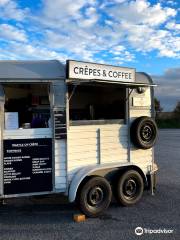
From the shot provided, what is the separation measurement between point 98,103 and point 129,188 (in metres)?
1.76

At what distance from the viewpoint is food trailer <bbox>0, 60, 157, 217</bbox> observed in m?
6.27

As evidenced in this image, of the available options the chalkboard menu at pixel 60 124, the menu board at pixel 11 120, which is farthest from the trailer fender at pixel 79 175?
the menu board at pixel 11 120

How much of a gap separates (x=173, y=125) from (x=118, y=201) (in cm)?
3477

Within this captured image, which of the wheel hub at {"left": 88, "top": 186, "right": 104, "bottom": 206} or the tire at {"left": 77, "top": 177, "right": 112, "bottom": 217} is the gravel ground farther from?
the wheel hub at {"left": 88, "top": 186, "right": 104, "bottom": 206}

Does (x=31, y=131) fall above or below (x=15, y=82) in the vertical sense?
below

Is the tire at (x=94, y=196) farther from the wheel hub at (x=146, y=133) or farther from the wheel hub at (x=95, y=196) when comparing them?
the wheel hub at (x=146, y=133)

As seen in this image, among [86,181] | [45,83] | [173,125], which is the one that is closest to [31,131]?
[45,83]

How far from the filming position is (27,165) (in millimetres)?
6320

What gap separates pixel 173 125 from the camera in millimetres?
40969

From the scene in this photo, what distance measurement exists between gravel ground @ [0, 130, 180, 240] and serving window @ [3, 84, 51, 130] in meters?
1.54

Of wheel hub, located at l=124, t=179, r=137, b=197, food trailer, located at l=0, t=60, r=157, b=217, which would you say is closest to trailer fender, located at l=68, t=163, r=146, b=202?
food trailer, located at l=0, t=60, r=157, b=217

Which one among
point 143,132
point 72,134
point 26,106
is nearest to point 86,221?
point 72,134

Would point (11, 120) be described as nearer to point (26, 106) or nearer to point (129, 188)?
point (26, 106)

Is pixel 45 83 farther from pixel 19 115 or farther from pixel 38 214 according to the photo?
pixel 38 214
